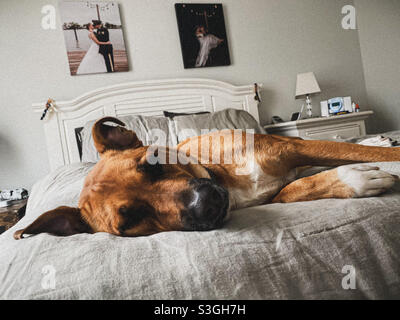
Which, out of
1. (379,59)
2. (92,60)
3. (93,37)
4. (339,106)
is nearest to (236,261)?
(92,60)

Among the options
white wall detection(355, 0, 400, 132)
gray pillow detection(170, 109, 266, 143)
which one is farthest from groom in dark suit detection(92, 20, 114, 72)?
white wall detection(355, 0, 400, 132)

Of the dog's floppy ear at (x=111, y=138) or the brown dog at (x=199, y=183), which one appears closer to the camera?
the brown dog at (x=199, y=183)


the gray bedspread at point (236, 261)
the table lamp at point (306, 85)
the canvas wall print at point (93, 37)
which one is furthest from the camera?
the table lamp at point (306, 85)

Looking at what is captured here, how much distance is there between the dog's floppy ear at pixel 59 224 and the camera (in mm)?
786

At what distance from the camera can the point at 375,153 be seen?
1.00 metres

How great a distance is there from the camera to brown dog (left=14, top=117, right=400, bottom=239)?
737 millimetres

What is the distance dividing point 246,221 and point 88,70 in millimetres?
2876

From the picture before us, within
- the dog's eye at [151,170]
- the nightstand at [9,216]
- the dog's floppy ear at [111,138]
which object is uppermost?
the dog's floppy ear at [111,138]

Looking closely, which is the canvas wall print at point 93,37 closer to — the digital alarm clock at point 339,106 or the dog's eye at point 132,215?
the digital alarm clock at point 339,106

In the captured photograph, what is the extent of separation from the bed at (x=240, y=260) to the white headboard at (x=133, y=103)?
7.54 ft

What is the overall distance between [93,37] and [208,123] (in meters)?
1.71

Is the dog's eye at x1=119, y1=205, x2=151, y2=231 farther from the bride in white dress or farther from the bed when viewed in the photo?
the bride in white dress

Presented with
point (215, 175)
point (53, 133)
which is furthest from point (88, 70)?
point (215, 175)

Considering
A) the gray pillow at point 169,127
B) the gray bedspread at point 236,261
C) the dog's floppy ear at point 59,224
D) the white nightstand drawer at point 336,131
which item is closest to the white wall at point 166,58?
the white nightstand drawer at point 336,131
